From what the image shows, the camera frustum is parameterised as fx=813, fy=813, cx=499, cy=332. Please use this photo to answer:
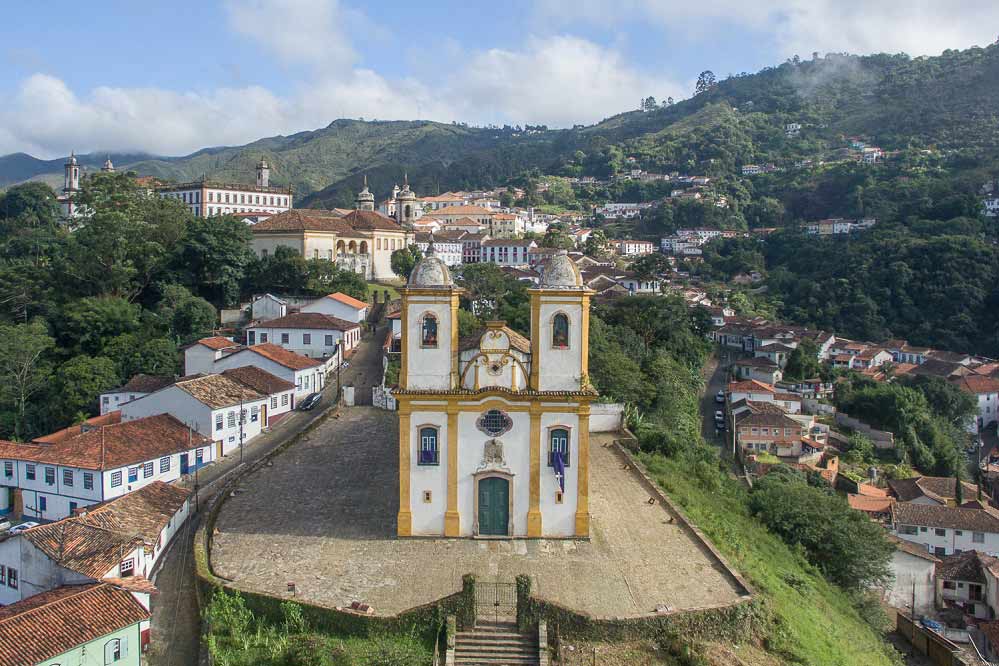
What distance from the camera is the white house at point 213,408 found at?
26.6 m

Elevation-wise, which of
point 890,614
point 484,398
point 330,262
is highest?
point 330,262

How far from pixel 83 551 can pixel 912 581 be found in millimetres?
27232

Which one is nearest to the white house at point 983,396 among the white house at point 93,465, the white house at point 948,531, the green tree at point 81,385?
the white house at point 948,531

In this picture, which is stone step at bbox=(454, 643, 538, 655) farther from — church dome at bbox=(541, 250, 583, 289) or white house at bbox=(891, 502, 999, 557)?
white house at bbox=(891, 502, 999, 557)

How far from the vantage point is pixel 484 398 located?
17.6m

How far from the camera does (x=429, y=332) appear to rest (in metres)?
17.9

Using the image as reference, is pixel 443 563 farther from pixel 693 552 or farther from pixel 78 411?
pixel 78 411

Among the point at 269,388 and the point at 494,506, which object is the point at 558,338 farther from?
the point at 269,388

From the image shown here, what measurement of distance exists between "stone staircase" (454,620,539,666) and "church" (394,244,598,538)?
3.93 meters

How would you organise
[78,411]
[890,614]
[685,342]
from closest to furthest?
[890,614]
[78,411]
[685,342]

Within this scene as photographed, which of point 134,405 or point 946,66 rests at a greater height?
point 946,66

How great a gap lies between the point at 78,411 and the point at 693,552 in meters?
25.3

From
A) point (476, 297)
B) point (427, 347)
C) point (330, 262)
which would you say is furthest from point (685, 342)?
point (427, 347)

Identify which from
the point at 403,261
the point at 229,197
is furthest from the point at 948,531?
the point at 229,197
